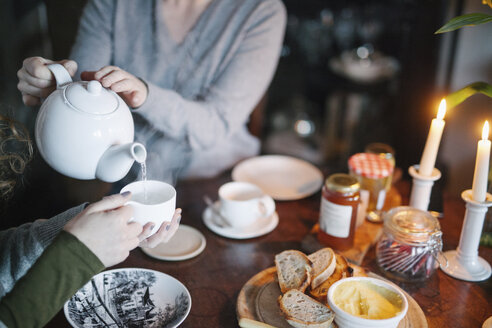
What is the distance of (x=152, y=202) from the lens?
857 mm

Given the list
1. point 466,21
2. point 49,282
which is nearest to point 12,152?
point 49,282

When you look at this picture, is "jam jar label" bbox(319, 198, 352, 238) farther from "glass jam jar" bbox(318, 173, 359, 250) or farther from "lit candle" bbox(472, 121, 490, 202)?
"lit candle" bbox(472, 121, 490, 202)

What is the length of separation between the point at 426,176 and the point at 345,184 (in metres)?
0.24

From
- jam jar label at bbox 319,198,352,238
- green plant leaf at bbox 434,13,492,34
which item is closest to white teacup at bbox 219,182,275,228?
jam jar label at bbox 319,198,352,238

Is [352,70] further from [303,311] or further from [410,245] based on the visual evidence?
[303,311]

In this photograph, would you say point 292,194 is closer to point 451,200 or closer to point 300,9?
point 451,200

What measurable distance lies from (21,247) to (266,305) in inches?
19.5

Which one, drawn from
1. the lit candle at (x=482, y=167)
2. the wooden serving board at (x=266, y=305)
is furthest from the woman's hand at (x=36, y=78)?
the lit candle at (x=482, y=167)

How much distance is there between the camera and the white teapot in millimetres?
780

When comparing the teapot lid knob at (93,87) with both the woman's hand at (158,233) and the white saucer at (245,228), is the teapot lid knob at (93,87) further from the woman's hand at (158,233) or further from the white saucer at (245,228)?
the white saucer at (245,228)

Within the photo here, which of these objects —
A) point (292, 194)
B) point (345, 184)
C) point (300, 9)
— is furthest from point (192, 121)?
point (300, 9)

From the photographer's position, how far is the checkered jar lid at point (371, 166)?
1.20 metres

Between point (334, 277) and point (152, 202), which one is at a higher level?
point (152, 202)

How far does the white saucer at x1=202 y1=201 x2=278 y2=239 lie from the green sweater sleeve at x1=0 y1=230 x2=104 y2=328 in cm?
47
